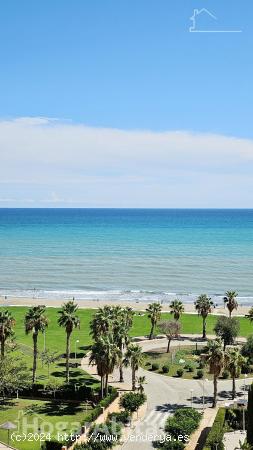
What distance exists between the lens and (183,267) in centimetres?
15962

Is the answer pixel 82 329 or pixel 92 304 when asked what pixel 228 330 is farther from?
pixel 92 304

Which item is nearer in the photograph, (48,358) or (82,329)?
(48,358)

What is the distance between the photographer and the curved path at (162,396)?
1960 inches

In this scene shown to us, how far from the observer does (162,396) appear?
60.4 m

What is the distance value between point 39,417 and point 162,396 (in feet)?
47.1

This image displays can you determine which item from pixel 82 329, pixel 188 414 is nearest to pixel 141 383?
pixel 188 414

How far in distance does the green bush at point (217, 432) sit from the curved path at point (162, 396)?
525cm

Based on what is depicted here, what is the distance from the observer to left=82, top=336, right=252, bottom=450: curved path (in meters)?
49.8

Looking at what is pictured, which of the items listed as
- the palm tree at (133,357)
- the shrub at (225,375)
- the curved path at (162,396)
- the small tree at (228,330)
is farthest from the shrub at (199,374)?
the small tree at (228,330)

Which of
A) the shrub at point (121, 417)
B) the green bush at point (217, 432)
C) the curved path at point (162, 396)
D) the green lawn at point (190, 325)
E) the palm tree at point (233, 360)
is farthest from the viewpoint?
the green lawn at point (190, 325)

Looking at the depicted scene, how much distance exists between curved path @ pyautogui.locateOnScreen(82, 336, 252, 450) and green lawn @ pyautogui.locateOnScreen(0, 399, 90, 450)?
233 inches

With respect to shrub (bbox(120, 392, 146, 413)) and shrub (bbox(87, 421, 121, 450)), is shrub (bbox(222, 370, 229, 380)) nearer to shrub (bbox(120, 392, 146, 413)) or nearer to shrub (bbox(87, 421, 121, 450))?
shrub (bbox(120, 392, 146, 413))

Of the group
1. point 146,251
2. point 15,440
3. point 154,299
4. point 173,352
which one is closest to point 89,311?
point 154,299

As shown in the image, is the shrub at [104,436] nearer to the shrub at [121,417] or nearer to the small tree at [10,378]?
the shrub at [121,417]
